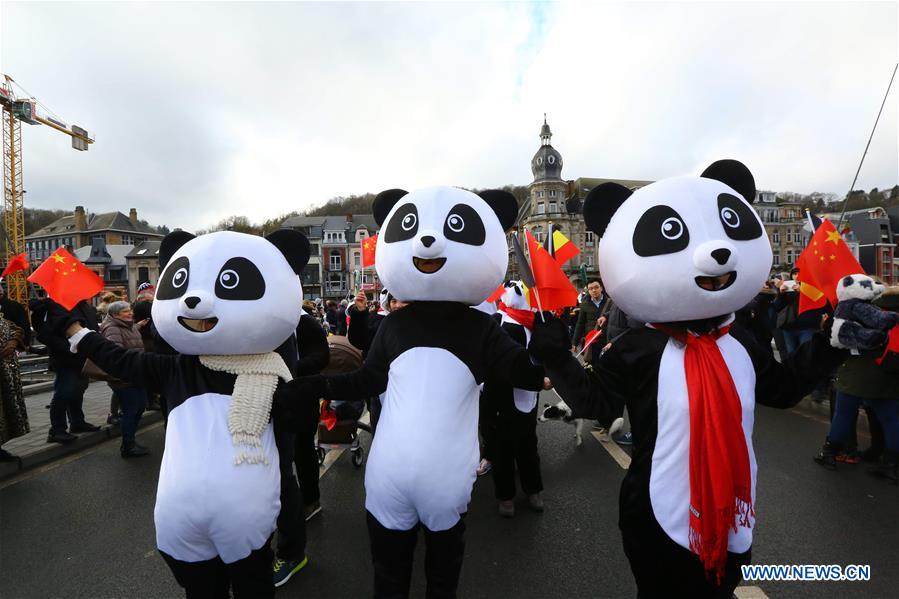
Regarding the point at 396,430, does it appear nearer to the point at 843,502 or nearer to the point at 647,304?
the point at 647,304

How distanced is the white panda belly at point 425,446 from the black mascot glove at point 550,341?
402 millimetres

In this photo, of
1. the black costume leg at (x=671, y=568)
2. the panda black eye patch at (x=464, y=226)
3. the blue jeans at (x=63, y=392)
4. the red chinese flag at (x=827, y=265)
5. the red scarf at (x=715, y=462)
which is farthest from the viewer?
the blue jeans at (x=63, y=392)

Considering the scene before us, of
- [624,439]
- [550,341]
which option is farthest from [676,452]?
[624,439]

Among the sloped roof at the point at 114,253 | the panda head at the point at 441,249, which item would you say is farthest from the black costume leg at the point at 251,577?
the sloped roof at the point at 114,253

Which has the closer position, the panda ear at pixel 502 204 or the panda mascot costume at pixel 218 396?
the panda mascot costume at pixel 218 396

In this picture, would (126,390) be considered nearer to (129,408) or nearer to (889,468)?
(129,408)

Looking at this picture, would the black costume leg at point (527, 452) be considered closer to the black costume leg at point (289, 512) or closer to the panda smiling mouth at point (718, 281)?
the black costume leg at point (289, 512)

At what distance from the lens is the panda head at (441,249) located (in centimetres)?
212

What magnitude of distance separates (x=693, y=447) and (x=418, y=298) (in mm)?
1353

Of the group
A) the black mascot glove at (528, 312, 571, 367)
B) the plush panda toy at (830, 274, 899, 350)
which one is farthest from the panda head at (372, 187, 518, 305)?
the plush panda toy at (830, 274, 899, 350)

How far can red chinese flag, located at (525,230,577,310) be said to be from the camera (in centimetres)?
199

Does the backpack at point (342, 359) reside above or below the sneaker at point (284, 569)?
above

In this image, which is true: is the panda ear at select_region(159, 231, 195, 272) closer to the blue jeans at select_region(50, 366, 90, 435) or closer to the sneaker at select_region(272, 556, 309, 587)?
the sneaker at select_region(272, 556, 309, 587)

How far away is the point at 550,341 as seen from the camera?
1.86 metres
